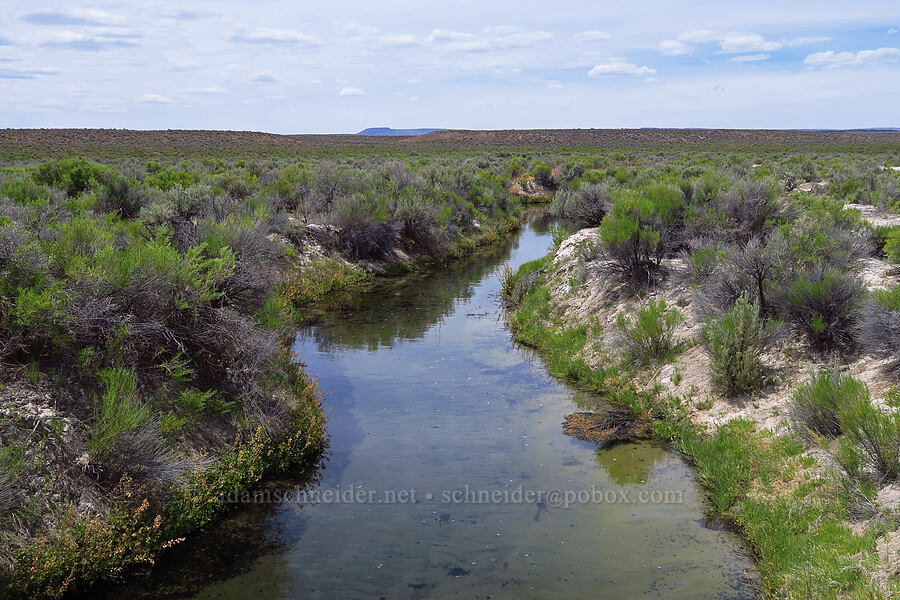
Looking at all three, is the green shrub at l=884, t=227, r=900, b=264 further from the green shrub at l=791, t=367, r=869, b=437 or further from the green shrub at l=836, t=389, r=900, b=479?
the green shrub at l=836, t=389, r=900, b=479

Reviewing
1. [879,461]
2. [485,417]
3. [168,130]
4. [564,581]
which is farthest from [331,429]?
[168,130]

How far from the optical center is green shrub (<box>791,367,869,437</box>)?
23.7ft

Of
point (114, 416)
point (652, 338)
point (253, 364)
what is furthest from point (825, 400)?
point (114, 416)

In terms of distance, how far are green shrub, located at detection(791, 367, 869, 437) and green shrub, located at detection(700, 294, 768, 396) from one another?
49.0 inches

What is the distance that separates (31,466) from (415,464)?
4.46m

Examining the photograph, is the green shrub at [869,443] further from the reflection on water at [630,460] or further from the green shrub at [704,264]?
the green shrub at [704,264]

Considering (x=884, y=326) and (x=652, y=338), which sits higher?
(x=884, y=326)

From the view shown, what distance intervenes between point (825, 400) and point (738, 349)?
1996 mm

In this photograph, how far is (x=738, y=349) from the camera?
9391 millimetres

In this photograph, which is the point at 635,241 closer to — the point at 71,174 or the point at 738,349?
the point at 738,349

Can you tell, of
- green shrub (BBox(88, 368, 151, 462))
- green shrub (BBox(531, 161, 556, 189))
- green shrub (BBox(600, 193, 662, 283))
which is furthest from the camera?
green shrub (BBox(531, 161, 556, 189))

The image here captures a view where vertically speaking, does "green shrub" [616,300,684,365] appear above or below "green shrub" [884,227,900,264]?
below

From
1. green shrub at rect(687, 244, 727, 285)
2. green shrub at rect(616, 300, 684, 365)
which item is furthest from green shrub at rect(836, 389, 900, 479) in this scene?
green shrub at rect(687, 244, 727, 285)

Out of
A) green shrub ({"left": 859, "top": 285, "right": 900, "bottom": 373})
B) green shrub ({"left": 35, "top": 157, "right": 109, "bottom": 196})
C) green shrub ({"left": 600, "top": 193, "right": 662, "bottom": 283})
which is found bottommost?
green shrub ({"left": 859, "top": 285, "right": 900, "bottom": 373})
